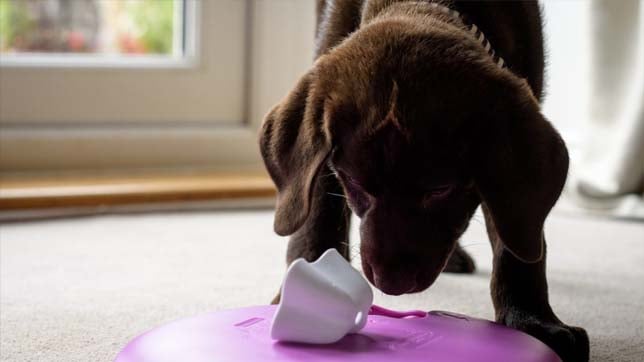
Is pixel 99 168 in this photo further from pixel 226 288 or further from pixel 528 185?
pixel 528 185

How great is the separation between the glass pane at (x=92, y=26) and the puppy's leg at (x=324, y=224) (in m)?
1.61

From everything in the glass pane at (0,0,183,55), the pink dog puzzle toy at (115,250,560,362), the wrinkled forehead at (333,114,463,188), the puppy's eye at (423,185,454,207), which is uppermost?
the wrinkled forehead at (333,114,463,188)

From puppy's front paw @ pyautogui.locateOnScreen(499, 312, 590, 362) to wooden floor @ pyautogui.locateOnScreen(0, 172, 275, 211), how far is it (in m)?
1.38

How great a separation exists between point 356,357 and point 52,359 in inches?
17.0

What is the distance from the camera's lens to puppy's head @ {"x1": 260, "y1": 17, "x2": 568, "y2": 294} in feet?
3.94

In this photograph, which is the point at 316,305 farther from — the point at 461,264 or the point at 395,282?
the point at 461,264

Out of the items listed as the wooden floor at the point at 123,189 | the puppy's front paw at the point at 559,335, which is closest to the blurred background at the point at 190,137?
the wooden floor at the point at 123,189

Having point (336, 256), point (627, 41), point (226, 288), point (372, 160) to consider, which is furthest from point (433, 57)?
point (627, 41)

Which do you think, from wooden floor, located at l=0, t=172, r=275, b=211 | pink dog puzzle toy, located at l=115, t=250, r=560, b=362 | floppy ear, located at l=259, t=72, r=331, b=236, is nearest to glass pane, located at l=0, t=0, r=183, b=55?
wooden floor, located at l=0, t=172, r=275, b=211

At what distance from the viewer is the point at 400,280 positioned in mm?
1220

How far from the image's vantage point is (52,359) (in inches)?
52.6

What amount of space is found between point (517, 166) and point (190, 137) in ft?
6.12

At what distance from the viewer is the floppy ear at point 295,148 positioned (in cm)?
130

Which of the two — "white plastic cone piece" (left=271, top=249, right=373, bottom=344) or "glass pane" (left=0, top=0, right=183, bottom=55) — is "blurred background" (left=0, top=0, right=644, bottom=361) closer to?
"glass pane" (left=0, top=0, right=183, bottom=55)
